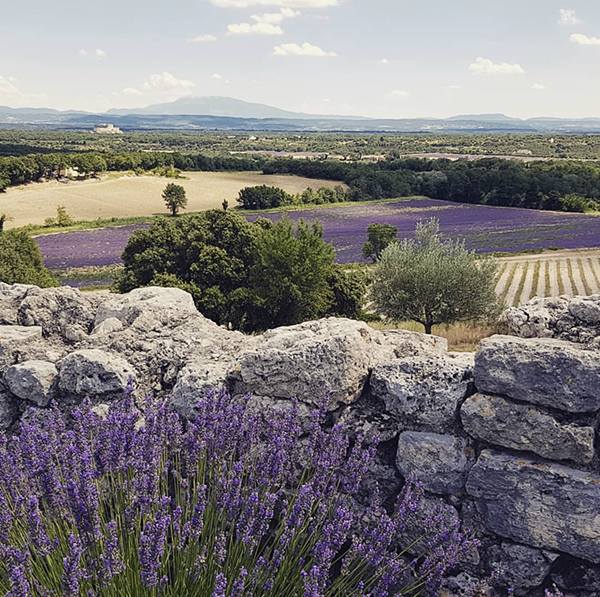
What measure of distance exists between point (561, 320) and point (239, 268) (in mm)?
20076

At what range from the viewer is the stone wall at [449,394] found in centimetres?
347

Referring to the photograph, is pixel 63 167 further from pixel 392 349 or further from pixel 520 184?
pixel 392 349

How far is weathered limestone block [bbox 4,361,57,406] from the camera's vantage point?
457 centimetres

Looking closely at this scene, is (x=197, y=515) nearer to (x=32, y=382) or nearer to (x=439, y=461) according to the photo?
(x=439, y=461)

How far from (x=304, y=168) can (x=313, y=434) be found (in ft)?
364

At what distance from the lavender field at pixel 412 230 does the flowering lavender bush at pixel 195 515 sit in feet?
146

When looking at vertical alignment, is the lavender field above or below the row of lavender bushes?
below

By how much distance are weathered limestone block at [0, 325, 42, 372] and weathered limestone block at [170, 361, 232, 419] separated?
1540 mm

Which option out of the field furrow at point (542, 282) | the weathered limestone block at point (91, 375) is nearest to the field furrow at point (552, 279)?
the field furrow at point (542, 282)

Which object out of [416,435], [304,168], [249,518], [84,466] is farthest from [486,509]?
[304,168]

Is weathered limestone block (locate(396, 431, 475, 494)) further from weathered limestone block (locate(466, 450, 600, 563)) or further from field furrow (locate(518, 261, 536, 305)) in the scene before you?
field furrow (locate(518, 261, 536, 305))

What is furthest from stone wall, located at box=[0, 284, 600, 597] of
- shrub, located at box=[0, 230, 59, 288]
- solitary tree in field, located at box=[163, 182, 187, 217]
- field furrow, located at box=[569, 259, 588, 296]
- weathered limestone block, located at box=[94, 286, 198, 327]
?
solitary tree in field, located at box=[163, 182, 187, 217]

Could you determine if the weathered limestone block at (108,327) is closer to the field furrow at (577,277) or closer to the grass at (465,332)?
the grass at (465,332)

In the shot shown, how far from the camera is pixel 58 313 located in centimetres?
580
